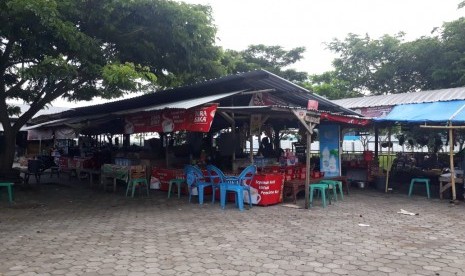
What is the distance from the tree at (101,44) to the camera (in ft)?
25.4

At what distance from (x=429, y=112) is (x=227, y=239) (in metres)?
6.99

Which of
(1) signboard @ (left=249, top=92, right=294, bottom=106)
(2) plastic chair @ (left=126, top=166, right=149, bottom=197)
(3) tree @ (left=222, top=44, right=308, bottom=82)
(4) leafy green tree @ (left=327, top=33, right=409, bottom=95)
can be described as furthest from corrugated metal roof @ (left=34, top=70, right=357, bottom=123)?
(3) tree @ (left=222, top=44, right=308, bottom=82)

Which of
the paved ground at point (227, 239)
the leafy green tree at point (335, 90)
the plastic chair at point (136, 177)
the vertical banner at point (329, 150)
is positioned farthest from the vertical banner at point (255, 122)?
the leafy green tree at point (335, 90)

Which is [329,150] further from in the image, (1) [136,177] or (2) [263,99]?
(1) [136,177]

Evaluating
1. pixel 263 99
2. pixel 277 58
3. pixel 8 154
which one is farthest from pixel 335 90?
pixel 8 154

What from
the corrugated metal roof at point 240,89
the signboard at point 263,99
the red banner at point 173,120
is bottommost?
the red banner at point 173,120

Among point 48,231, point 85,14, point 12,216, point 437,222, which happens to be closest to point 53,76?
point 85,14

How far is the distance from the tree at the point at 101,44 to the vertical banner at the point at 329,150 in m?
3.94

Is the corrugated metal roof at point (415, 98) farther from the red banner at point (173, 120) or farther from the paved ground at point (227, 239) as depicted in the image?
the red banner at point (173, 120)

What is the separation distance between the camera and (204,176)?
8891mm

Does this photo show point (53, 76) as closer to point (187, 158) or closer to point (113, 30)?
point (113, 30)

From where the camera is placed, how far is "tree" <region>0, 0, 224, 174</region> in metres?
7.75

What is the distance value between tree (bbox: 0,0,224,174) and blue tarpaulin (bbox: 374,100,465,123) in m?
5.52

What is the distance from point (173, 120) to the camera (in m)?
8.56
